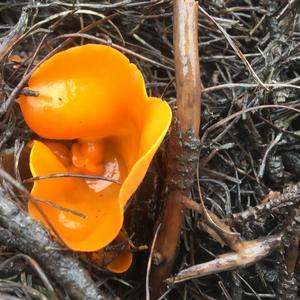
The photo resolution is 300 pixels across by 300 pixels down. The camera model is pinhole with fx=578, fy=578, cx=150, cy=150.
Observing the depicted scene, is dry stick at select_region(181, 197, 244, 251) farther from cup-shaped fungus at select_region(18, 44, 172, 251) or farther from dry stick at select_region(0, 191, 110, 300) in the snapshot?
dry stick at select_region(0, 191, 110, 300)

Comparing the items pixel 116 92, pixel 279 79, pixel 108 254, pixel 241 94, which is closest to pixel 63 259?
pixel 108 254

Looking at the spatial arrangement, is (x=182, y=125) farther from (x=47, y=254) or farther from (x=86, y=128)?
(x=47, y=254)

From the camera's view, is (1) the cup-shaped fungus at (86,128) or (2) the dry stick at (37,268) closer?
(2) the dry stick at (37,268)

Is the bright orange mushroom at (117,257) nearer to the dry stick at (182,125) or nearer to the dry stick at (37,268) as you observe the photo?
the dry stick at (182,125)

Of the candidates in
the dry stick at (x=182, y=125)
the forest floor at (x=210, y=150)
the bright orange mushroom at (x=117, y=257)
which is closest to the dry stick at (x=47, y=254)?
the forest floor at (x=210, y=150)

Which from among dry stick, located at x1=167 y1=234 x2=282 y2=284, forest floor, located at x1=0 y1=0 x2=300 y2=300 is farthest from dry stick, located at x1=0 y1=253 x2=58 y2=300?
dry stick, located at x1=167 y1=234 x2=282 y2=284

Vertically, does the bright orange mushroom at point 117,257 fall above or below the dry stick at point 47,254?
below

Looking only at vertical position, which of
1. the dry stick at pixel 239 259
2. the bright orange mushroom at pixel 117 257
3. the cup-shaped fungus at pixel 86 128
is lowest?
the bright orange mushroom at pixel 117 257
